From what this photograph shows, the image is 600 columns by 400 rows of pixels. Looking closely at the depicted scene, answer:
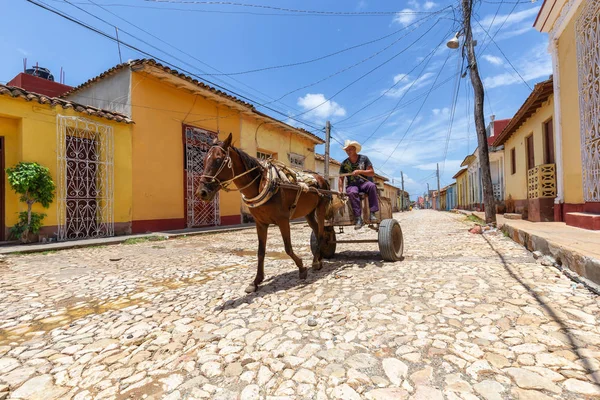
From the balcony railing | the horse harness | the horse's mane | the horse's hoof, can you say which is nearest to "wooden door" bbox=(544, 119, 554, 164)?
the balcony railing

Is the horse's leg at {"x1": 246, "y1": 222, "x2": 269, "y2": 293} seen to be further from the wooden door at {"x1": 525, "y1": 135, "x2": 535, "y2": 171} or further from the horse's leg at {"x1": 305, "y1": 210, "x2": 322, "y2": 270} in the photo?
the wooden door at {"x1": 525, "y1": 135, "x2": 535, "y2": 171}

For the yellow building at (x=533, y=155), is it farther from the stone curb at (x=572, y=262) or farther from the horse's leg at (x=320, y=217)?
the horse's leg at (x=320, y=217)

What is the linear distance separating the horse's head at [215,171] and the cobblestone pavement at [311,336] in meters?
1.10

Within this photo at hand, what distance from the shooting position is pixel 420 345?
1.82m

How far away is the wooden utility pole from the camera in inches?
344

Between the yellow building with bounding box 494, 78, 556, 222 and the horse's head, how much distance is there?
307 inches

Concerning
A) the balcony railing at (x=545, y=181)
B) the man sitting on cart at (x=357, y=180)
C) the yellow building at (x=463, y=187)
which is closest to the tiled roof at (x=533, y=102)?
the balcony railing at (x=545, y=181)

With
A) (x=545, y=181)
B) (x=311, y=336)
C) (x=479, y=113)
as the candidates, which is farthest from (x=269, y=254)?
(x=479, y=113)

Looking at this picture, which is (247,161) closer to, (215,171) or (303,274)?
(215,171)

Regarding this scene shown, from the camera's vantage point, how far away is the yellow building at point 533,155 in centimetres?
724

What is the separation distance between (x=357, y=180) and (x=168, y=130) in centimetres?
801

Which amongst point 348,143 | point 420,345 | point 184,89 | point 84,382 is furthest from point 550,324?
point 184,89

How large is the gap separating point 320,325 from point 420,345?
2.33 ft

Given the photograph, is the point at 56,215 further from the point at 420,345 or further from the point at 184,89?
the point at 420,345
